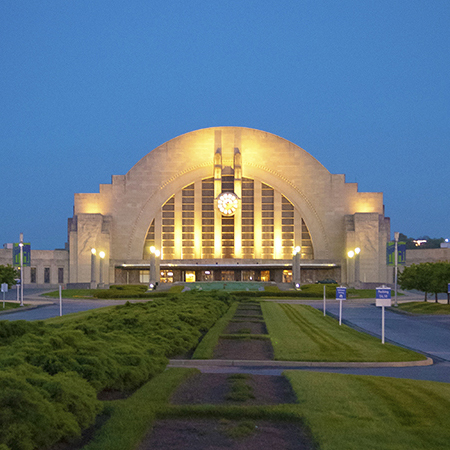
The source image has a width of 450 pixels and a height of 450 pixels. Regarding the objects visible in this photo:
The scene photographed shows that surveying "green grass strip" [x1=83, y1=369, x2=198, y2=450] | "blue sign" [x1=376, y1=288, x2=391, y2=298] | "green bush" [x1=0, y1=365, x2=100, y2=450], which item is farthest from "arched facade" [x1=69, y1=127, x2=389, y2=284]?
"green bush" [x1=0, y1=365, x2=100, y2=450]

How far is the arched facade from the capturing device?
8800 cm

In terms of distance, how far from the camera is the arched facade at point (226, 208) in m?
88.0

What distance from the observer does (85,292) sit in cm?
6506

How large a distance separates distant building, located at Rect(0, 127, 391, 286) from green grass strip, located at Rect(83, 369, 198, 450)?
246 ft

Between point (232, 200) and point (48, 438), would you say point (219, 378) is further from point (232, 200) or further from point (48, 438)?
point (232, 200)

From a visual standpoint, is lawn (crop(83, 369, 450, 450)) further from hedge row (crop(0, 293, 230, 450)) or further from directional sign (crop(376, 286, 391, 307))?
directional sign (crop(376, 286, 391, 307))

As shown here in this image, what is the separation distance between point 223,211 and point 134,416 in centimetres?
7844

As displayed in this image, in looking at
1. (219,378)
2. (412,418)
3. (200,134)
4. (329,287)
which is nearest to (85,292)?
(329,287)

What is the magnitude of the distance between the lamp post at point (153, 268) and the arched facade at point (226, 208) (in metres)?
11.9

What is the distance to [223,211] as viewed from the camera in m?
87.2

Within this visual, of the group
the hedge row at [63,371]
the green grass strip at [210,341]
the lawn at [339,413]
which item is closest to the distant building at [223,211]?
the green grass strip at [210,341]

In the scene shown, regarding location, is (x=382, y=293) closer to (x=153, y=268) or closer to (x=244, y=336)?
(x=244, y=336)

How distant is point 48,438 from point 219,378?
5850 mm

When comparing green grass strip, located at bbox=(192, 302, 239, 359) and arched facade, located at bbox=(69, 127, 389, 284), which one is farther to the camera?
arched facade, located at bbox=(69, 127, 389, 284)
